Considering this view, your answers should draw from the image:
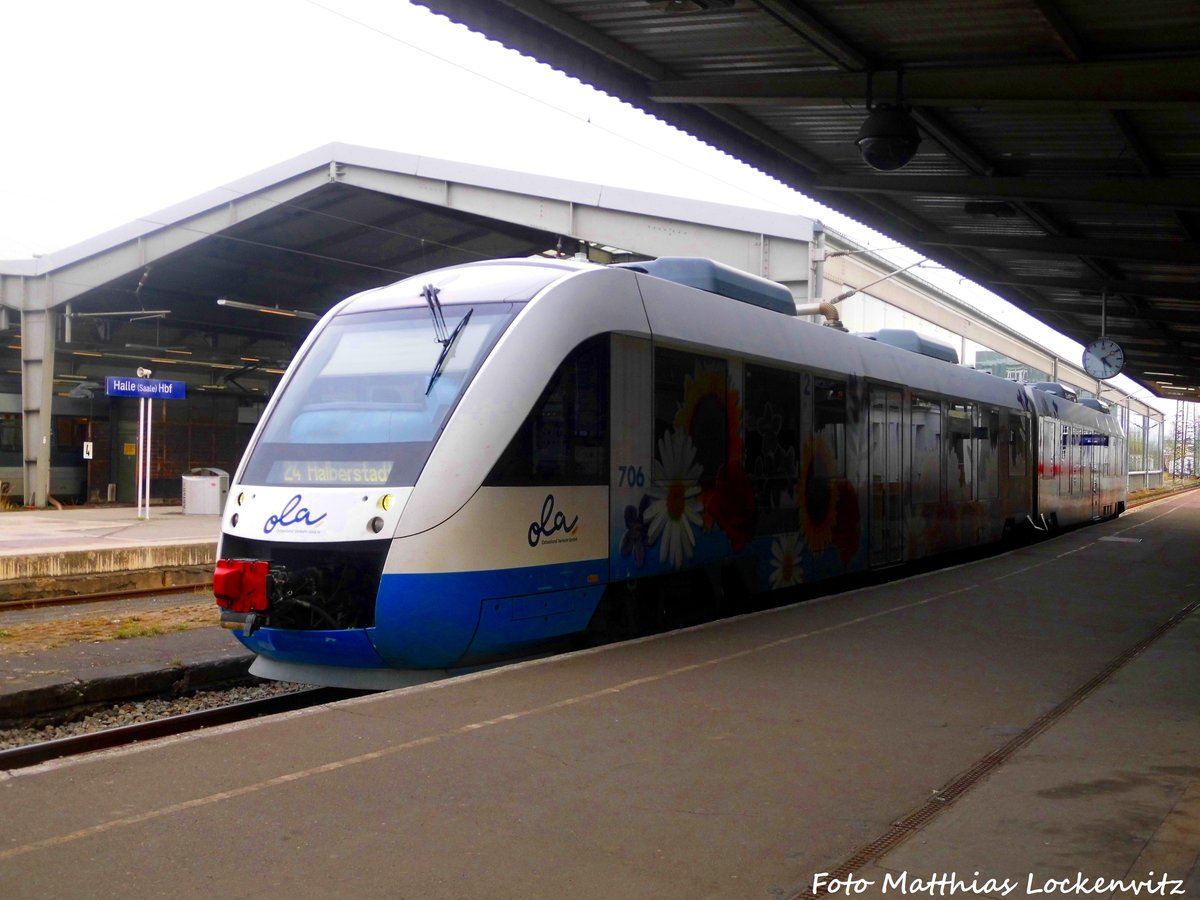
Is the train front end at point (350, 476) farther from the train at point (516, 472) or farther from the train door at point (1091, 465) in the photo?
the train door at point (1091, 465)

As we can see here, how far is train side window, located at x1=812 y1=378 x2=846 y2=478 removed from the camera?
1238cm

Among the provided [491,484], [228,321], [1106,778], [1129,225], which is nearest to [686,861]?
[1106,778]

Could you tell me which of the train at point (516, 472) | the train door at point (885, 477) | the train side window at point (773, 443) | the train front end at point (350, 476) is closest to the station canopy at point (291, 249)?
the train door at point (885, 477)

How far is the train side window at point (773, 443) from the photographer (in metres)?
10.9

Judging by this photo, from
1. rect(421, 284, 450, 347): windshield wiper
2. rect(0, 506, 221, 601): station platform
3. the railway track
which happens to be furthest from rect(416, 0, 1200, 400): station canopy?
rect(0, 506, 221, 601): station platform

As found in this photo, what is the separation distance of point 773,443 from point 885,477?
3697 mm

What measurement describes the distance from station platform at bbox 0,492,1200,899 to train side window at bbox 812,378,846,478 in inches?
171

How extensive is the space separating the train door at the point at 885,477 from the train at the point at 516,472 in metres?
2.15

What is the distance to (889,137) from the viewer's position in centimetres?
982

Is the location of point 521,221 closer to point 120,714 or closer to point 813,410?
point 813,410

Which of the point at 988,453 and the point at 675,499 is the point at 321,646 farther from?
the point at 988,453

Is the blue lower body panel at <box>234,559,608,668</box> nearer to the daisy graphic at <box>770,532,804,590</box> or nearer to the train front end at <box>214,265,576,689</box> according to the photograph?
the train front end at <box>214,265,576,689</box>

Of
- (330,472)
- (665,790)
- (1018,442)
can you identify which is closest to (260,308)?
(1018,442)

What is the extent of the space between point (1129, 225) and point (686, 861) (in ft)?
46.8
